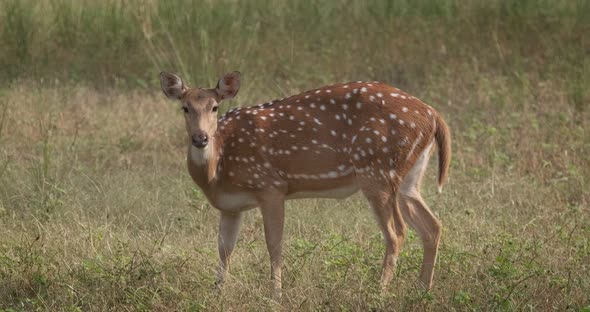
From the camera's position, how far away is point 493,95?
1033cm

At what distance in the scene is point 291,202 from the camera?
7.89 m

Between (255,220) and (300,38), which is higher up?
(255,220)

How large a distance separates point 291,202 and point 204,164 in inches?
64.5

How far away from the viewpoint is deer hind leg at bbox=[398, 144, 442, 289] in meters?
6.31

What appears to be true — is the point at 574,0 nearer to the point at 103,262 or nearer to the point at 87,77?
the point at 87,77

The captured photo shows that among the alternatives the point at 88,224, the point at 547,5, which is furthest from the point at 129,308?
the point at 547,5

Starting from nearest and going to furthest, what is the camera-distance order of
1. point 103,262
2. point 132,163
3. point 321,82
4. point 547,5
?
point 103,262
point 132,163
point 321,82
point 547,5

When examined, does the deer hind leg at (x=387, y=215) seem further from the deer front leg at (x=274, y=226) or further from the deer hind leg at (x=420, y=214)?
the deer front leg at (x=274, y=226)

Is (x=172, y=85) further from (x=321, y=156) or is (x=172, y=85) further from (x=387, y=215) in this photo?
(x=387, y=215)

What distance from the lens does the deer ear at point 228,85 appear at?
646 cm

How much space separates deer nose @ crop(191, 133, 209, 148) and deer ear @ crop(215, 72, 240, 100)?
0.42 meters

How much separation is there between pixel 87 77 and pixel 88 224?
4.58m

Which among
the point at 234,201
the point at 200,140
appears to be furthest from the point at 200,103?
the point at 234,201

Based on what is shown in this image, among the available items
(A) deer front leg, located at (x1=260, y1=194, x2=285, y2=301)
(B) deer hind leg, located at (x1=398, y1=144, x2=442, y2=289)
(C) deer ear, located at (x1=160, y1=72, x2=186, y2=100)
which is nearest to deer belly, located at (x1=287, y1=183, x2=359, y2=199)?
(A) deer front leg, located at (x1=260, y1=194, x2=285, y2=301)
